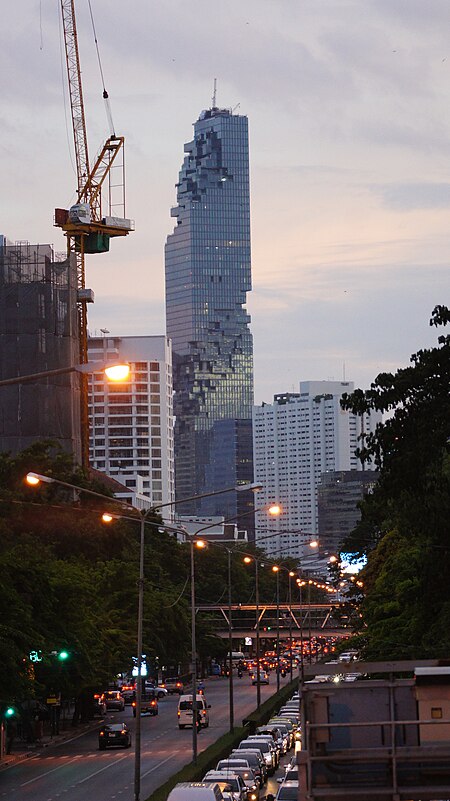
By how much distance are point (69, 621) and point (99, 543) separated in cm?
3190

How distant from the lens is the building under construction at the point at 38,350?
11875cm

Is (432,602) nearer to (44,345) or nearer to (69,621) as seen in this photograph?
(69,621)

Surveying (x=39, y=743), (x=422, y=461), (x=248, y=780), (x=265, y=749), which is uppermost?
(x=422, y=461)

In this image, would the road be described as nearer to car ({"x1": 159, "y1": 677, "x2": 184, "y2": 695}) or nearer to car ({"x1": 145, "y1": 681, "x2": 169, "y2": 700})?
car ({"x1": 145, "y1": 681, "x2": 169, "y2": 700})

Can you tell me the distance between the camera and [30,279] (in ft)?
438

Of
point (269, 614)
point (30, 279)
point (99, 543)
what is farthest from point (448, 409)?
point (269, 614)

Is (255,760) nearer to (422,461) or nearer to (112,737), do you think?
(422,461)

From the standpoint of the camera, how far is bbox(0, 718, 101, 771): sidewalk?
66.6 m

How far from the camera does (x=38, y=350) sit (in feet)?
407

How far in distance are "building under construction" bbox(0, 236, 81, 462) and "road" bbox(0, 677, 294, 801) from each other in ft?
103

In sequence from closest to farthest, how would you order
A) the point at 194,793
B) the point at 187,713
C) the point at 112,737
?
the point at 194,793, the point at 112,737, the point at 187,713

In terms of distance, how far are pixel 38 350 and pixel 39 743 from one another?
53.9 metres

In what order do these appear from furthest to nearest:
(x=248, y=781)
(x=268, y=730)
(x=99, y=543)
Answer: (x=99, y=543) → (x=268, y=730) → (x=248, y=781)

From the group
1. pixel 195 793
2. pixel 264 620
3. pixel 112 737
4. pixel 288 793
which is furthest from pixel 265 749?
pixel 264 620
